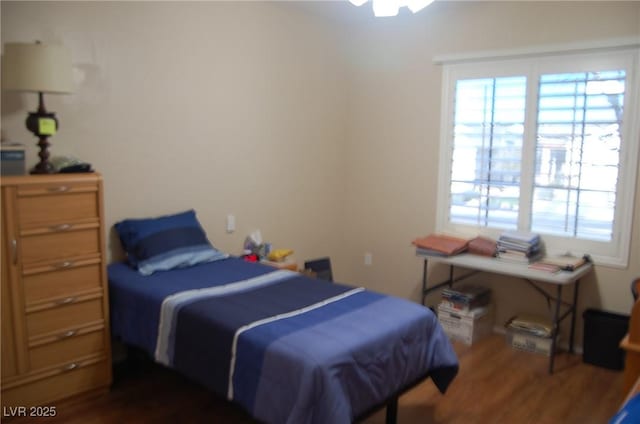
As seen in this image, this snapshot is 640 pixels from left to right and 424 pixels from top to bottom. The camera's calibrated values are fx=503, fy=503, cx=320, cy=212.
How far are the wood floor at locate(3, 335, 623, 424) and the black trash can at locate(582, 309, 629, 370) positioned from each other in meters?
0.07

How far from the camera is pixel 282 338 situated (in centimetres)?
212

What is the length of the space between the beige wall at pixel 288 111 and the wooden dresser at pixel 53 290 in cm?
45

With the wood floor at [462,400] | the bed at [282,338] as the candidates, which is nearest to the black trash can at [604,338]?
the wood floor at [462,400]

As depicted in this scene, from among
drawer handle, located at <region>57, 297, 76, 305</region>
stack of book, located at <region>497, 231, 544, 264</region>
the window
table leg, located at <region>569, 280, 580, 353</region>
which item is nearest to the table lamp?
drawer handle, located at <region>57, 297, 76, 305</region>

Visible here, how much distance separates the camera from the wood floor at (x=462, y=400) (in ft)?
8.87

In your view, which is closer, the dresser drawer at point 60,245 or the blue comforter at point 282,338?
the blue comforter at point 282,338

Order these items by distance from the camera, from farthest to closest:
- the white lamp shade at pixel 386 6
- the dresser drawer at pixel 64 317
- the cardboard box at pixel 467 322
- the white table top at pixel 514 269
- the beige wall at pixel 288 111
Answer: the cardboard box at pixel 467 322, the white table top at pixel 514 269, the beige wall at pixel 288 111, the dresser drawer at pixel 64 317, the white lamp shade at pixel 386 6

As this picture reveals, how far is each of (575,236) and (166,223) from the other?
2849mm

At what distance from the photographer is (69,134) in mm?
2936

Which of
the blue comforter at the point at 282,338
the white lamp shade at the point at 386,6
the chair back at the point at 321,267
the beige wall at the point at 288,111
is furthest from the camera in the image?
the chair back at the point at 321,267

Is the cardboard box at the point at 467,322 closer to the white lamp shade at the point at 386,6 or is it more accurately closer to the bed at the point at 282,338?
the bed at the point at 282,338

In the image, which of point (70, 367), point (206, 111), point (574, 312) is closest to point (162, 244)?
point (70, 367)

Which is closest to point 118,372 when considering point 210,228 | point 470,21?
point 210,228

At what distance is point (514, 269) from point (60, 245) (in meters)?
2.82
